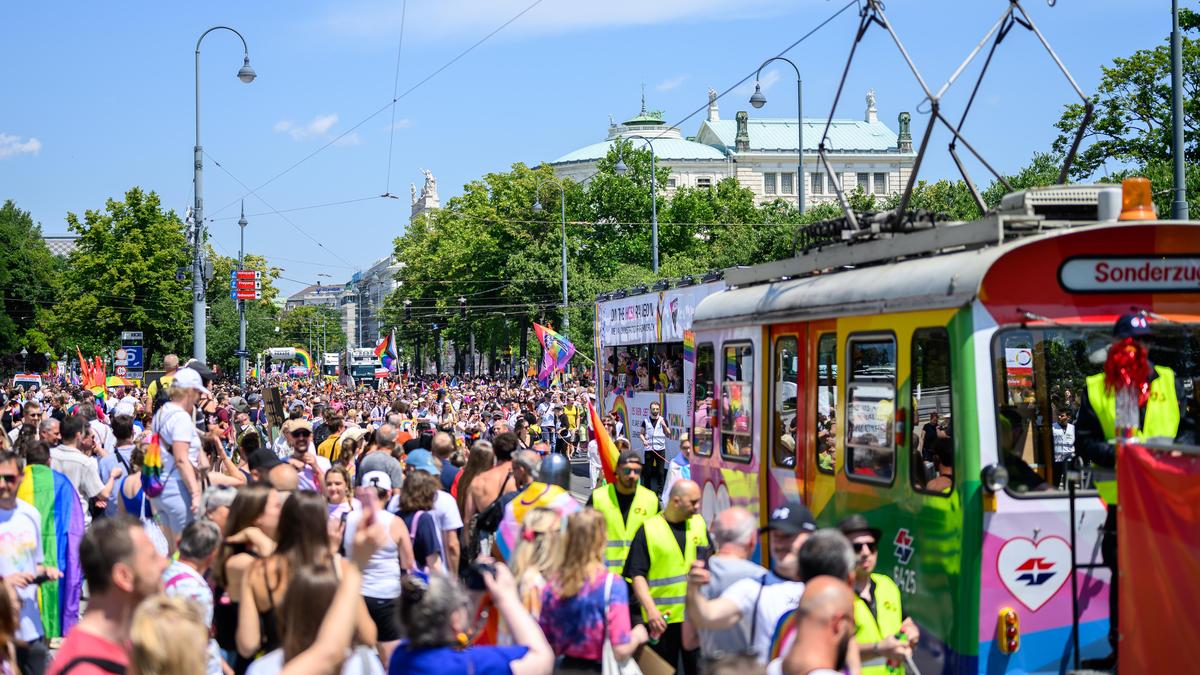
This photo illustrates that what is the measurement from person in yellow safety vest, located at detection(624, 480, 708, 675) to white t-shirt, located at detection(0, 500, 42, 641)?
300 centimetres

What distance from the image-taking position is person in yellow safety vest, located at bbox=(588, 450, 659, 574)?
786 cm

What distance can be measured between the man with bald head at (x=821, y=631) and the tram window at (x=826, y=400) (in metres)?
4.10

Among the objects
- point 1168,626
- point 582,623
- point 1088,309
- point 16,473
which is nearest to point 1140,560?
point 1168,626

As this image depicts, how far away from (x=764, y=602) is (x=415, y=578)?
1556mm

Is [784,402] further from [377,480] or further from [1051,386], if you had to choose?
[377,480]

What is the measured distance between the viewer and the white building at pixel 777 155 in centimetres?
13188

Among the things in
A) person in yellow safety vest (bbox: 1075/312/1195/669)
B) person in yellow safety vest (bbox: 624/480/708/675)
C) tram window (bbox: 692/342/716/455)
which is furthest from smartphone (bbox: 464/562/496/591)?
tram window (bbox: 692/342/716/455)

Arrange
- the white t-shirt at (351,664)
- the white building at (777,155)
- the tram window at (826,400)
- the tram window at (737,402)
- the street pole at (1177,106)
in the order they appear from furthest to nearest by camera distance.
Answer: the white building at (777,155) < the street pole at (1177,106) < the tram window at (737,402) < the tram window at (826,400) < the white t-shirt at (351,664)

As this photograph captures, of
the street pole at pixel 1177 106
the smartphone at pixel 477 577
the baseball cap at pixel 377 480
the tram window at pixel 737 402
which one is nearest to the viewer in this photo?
the smartphone at pixel 477 577

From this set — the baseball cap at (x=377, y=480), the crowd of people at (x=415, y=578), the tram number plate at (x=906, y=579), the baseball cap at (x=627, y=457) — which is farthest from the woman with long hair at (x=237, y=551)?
the tram number plate at (x=906, y=579)

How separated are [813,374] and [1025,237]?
6.58 feet

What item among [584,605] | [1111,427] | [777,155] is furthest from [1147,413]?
[777,155]

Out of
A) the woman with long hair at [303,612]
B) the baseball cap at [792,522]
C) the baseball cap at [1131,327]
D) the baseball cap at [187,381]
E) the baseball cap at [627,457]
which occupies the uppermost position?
the baseball cap at [1131,327]

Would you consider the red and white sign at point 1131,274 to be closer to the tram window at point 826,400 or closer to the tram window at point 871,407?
the tram window at point 871,407
